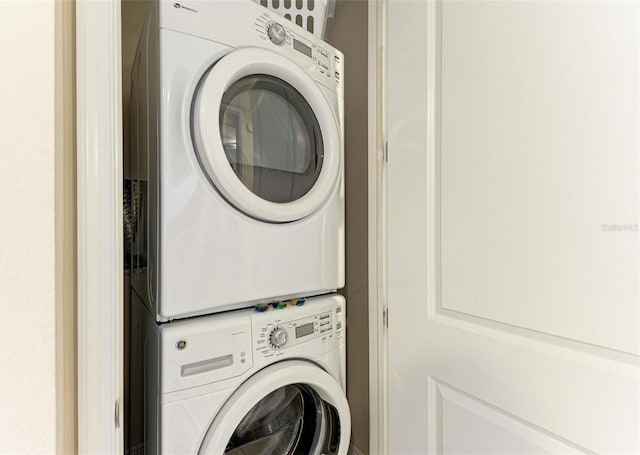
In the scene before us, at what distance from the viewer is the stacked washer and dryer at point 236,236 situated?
0.76m

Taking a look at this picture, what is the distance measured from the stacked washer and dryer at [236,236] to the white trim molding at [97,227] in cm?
17

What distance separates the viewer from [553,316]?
671mm

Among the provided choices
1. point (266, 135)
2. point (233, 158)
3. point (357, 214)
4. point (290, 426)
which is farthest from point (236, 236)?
point (290, 426)

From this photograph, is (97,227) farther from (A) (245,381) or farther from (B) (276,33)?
(B) (276,33)

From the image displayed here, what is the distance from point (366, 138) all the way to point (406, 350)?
78cm

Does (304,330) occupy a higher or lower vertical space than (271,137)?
lower

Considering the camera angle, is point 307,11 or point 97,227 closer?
point 97,227

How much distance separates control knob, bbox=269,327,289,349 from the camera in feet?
2.93

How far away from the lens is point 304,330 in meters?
0.97

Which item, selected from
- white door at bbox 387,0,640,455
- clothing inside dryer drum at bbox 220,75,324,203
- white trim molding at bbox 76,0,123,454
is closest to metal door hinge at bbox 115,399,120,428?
white trim molding at bbox 76,0,123,454

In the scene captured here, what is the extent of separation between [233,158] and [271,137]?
15cm
